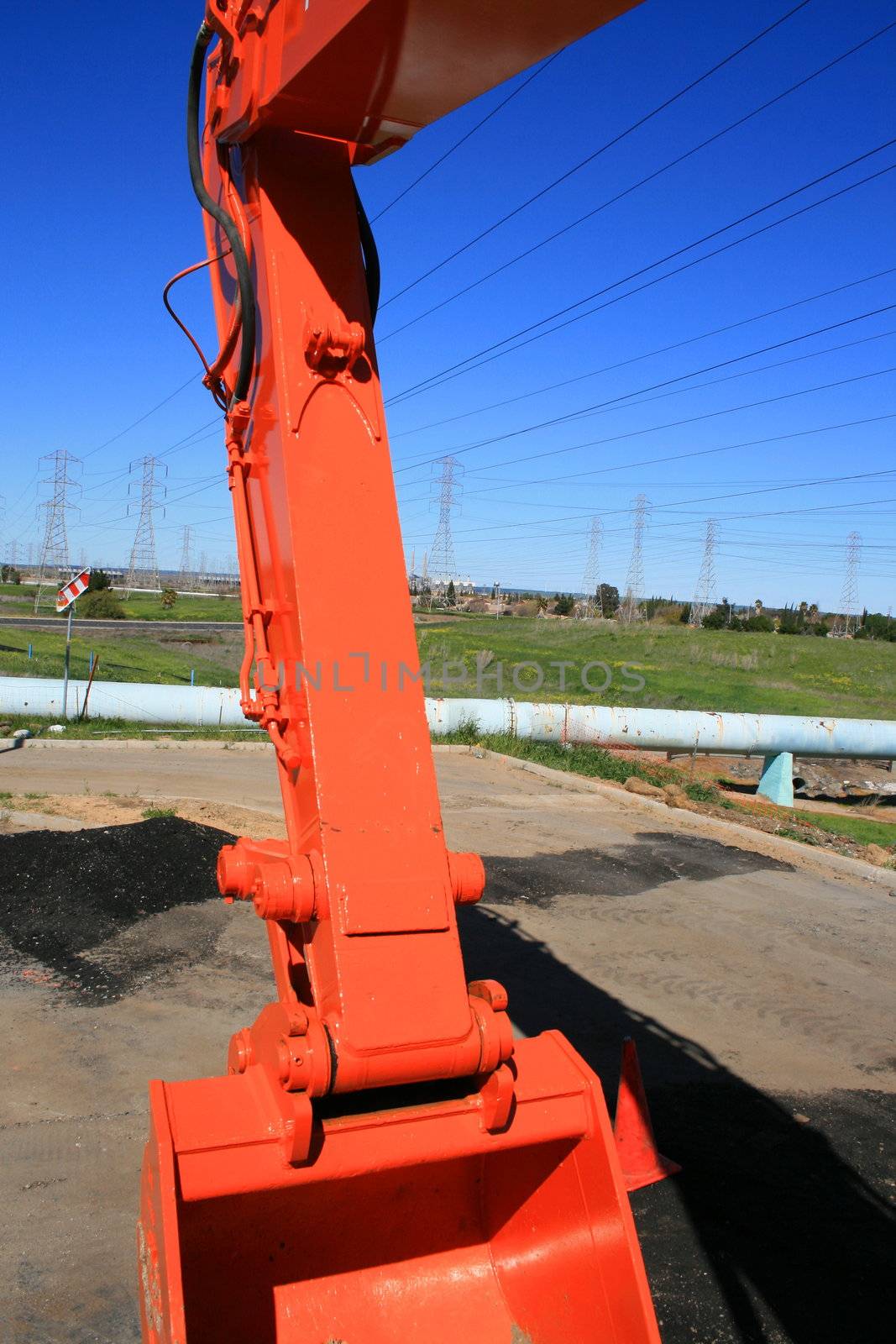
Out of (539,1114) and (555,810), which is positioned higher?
(539,1114)

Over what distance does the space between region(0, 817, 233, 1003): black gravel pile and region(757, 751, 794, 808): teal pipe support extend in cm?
1175

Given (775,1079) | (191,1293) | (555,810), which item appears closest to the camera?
(191,1293)

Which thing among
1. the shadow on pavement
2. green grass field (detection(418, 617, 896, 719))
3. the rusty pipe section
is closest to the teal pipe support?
the rusty pipe section

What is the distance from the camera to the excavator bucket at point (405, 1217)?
2566 mm

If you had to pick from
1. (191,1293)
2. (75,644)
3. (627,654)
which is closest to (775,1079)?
(191,1293)

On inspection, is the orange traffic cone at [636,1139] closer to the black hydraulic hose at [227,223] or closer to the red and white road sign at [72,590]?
the black hydraulic hose at [227,223]

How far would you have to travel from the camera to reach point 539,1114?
278 centimetres

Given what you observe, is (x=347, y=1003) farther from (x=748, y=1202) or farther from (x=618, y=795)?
(x=618, y=795)

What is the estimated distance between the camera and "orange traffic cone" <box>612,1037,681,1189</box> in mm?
4742

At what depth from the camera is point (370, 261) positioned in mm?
3504

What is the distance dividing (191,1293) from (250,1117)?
568 mm

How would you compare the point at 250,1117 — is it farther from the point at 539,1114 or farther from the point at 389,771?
the point at 389,771

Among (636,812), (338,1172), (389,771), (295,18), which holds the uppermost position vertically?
(295,18)

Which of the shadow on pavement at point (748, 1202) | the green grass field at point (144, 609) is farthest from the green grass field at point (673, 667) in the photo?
the shadow on pavement at point (748, 1202)
